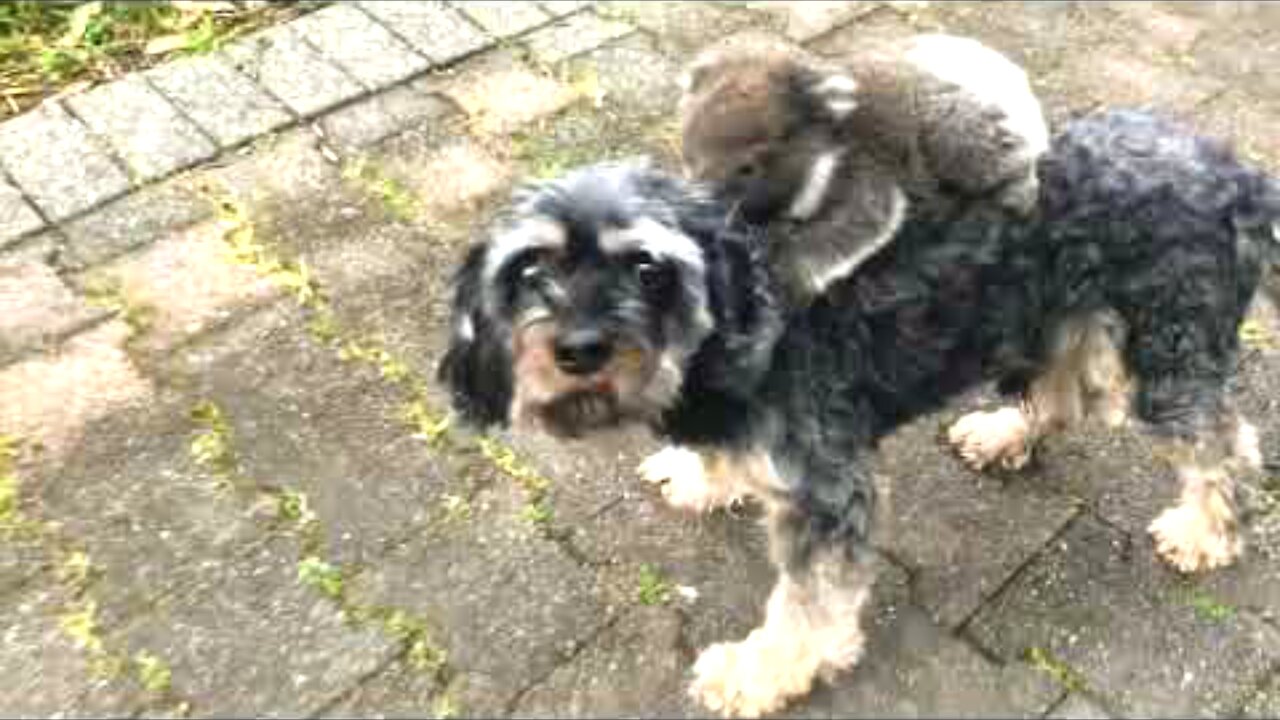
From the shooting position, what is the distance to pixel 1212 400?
12.5 feet

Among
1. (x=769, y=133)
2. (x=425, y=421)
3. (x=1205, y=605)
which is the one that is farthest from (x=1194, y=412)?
(x=425, y=421)

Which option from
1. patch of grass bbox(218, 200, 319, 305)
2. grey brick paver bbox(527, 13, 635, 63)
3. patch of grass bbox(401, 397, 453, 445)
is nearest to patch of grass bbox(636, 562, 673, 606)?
patch of grass bbox(401, 397, 453, 445)

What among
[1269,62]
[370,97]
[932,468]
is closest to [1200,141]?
[932,468]

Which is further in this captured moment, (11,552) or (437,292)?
(437,292)

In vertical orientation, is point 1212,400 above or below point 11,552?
above

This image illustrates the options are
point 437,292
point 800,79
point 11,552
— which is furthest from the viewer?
point 437,292

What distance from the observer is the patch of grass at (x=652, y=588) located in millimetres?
4094

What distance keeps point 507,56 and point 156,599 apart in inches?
115

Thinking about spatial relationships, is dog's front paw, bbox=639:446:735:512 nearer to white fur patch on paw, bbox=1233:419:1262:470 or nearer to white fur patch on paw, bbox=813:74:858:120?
white fur patch on paw, bbox=813:74:858:120

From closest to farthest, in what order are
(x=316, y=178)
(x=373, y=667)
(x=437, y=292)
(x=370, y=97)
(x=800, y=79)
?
1. (x=800, y=79)
2. (x=373, y=667)
3. (x=437, y=292)
4. (x=316, y=178)
5. (x=370, y=97)

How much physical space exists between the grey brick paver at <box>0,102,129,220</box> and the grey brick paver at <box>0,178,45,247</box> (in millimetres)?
39

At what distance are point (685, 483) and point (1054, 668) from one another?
1.16 m

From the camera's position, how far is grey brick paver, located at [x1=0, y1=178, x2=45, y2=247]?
5.20m

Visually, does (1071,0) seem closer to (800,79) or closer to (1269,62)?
(1269,62)
